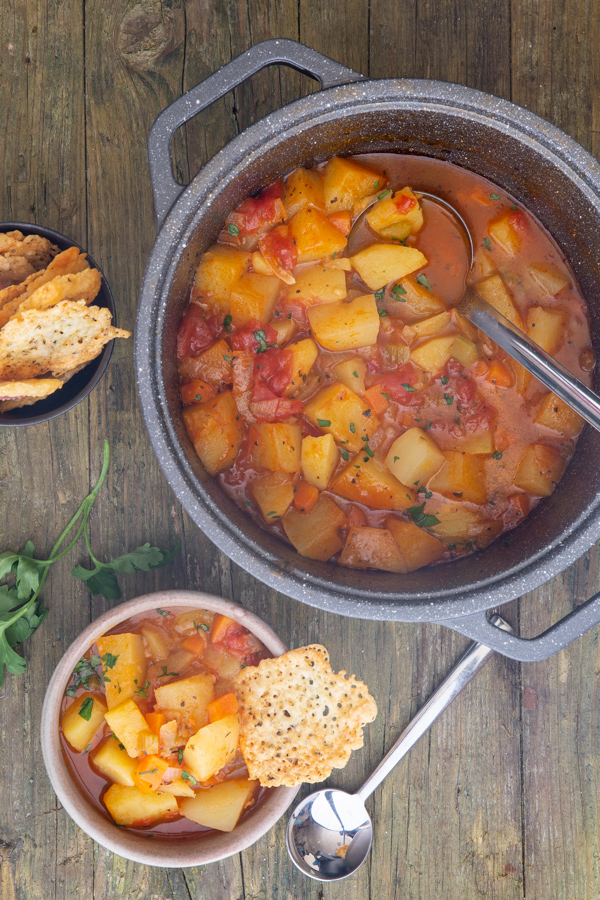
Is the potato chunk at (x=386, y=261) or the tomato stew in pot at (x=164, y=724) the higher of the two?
the potato chunk at (x=386, y=261)

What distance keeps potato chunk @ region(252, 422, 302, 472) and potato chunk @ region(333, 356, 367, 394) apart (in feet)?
0.73

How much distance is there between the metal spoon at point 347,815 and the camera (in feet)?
7.60

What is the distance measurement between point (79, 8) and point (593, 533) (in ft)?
8.38

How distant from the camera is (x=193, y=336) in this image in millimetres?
2080

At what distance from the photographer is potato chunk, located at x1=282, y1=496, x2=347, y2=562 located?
2076 mm

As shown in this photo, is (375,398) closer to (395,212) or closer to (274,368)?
(274,368)

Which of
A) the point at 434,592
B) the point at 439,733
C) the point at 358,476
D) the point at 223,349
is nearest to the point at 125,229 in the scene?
the point at 223,349

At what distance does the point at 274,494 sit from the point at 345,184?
42.0 inches

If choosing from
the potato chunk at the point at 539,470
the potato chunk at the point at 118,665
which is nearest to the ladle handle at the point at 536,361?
the potato chunk at the point at 539,470

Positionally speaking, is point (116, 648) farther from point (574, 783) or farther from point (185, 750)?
point (574, 783)

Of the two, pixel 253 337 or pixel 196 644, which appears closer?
pixel 253 337

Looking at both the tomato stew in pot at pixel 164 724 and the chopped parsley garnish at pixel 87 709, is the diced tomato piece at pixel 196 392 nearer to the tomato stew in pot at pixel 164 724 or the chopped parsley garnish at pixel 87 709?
the tomato stew in pot at pixel 164 724

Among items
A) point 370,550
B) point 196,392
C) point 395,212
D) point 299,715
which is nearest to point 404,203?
point 395,212

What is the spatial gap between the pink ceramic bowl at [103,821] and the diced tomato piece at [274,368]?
75cm
